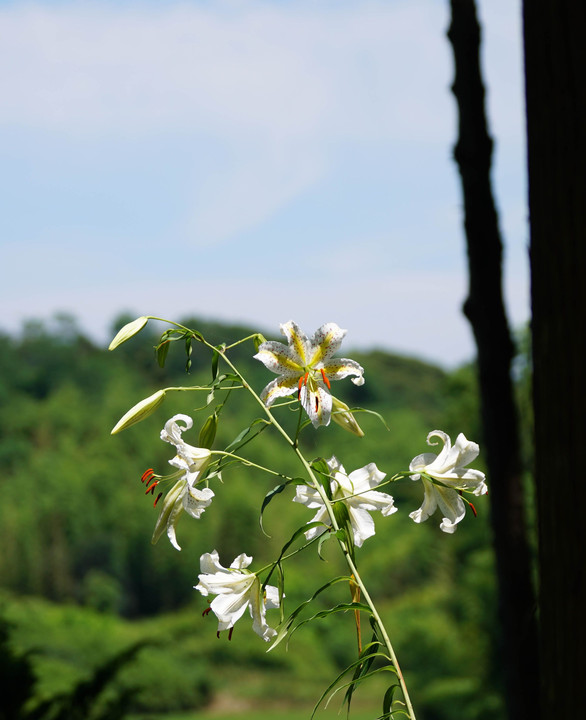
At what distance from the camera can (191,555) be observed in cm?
1731

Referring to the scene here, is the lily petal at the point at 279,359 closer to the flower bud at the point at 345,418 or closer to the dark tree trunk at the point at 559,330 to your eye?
the flower bud at the point at 345,418

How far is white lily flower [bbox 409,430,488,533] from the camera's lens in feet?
1.94

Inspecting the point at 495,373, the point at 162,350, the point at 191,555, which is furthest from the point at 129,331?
the point at 191,555

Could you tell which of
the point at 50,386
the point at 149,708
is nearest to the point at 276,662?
the point at 149,708

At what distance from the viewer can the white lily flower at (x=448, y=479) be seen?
0.59 m

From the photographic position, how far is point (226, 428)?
57.8 feet

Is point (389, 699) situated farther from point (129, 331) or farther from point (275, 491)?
point (129, 331)

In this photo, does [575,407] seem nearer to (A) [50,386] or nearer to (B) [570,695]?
(B) [570,695]

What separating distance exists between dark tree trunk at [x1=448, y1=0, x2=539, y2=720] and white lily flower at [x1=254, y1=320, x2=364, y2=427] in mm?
824

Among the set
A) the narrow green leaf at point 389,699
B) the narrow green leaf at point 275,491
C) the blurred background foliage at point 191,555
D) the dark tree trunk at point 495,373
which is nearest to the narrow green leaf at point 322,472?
the narrow green leaf at point 275,491

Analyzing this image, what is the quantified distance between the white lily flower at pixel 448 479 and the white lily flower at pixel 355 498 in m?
0.03

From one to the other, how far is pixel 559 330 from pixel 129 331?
39 cm

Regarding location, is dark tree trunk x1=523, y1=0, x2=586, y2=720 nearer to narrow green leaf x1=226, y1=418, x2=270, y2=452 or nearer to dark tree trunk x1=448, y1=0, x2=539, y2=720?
narrow green leaf x1=226, y1=418, x2=270, y2=452

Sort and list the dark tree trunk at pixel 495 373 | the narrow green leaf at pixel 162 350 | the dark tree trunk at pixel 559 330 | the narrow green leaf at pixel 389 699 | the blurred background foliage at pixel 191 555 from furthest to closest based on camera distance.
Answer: the blurred background foliage at pixel 191 555 → the dark tree trunk at pixel 495 373 → the narrow green leaf at pixel 162 350 → the narrow green leaf at pixel 389 699 → the dark tree trunk at pixel 559 330
